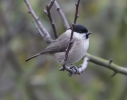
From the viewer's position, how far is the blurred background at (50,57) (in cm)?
415

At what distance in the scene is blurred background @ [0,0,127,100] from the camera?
13.6 feet

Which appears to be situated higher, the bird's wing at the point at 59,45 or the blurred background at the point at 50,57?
the bird's wing at the point at 59,45

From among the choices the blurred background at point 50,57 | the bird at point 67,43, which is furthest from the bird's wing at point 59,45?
the blurred background at point 50,57

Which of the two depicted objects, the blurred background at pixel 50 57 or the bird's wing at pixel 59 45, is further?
the blurred background at pixel 50 57

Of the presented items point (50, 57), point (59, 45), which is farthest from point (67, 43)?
point (50, 57)

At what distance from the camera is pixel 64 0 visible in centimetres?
468

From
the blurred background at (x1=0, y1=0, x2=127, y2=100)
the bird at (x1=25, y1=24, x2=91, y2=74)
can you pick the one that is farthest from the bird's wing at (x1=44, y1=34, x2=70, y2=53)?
the blurred background at (x1=0, y1=0, x2=127, y2=100)

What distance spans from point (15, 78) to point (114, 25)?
1288 millimetres

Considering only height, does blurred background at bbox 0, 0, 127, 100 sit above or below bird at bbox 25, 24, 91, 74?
below

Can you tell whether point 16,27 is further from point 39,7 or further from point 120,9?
point 120,9

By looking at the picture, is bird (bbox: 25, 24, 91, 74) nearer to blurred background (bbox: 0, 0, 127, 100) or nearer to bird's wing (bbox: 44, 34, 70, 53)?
bird's wing (bbox: 44, 34, 70, 53)

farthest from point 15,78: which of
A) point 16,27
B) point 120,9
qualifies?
point 120,9

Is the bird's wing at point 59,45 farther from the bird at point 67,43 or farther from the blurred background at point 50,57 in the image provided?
the blurred background at point 50,57

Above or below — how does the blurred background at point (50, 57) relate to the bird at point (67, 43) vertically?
below
